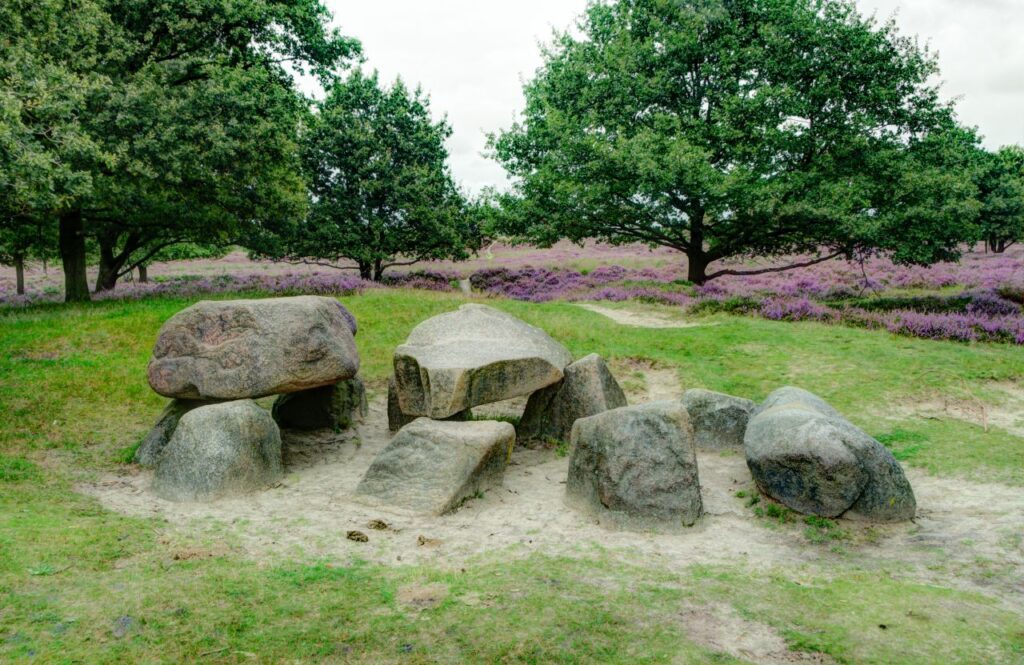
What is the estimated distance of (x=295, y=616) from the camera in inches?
226

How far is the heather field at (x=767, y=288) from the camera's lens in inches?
783

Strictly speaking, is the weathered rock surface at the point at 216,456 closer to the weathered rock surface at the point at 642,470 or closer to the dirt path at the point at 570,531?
the dirt path at the point at 570,531

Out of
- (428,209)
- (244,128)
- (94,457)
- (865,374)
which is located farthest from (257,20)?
(865,374)

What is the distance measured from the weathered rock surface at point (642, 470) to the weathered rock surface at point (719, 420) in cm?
313

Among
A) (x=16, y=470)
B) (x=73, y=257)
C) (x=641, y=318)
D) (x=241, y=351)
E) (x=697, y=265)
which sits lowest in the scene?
(x=16, y=470)

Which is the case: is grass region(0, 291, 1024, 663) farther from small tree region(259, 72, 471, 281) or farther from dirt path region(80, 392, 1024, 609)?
small tree region(259, 72, 471, 281)

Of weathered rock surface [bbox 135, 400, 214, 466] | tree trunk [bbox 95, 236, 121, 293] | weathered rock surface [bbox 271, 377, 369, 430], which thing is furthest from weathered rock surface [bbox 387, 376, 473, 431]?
tree trunk [bbox 95, 236, 121, 293]

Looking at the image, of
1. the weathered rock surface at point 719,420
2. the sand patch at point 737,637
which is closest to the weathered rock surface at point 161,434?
the sand patch at point 737,637

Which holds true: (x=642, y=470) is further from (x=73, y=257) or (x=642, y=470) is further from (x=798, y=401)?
(x=73, y=257)

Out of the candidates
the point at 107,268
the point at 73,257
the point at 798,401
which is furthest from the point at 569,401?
the point at 107,268

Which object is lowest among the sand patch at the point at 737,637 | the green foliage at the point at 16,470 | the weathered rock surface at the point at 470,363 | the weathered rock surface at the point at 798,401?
the sand patch at the point at 737,637

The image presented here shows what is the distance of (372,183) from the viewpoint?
30.0 meters

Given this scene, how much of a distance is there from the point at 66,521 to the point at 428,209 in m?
24.1

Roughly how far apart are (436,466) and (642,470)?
2877 mm
